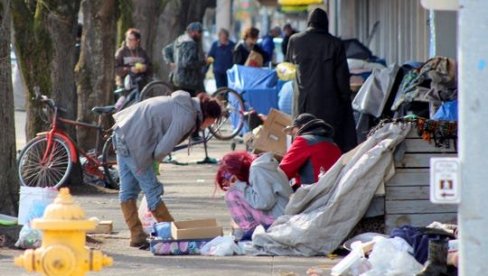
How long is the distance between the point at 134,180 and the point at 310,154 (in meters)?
1.42

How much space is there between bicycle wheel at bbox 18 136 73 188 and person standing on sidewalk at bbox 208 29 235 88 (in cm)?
1280

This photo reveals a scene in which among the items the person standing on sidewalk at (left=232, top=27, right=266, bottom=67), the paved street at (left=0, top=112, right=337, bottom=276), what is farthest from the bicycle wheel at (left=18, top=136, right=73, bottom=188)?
the person standing on sidewalk at (left=232, top=27, right=266, bottom=67)

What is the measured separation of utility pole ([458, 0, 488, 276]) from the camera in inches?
225

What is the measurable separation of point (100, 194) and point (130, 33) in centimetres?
617

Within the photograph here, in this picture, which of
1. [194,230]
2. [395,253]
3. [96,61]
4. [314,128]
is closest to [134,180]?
[194,230]

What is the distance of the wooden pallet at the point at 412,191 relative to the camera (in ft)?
33.9

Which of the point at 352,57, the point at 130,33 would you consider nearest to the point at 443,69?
the point at 352,57

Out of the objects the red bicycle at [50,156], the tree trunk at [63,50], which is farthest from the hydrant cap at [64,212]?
the tree trunk at [63,50]

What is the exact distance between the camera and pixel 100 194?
1450cm

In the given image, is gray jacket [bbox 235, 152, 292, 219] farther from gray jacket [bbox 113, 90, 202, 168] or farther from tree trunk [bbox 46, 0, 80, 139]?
tree trunk [bbox 46, 0, 80, 139]

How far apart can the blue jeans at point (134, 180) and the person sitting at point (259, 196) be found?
0.59 metres

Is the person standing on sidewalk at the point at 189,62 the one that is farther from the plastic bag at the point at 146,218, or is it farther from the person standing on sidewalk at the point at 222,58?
the plastic bag at the point at 146,218

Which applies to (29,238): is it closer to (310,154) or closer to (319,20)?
(310,154)

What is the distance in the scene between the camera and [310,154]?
1084 centimetres
